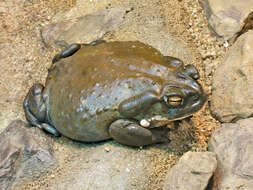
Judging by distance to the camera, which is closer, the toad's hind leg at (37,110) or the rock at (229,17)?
the toad's hind leg at (37,110)

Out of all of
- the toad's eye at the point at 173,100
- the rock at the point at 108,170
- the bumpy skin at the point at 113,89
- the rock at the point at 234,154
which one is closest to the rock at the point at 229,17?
the bumpy skin at the point at 113,89

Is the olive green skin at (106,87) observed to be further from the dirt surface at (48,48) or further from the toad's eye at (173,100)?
the dirt surface at (48,48)

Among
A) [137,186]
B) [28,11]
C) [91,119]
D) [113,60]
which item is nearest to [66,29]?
[28,11]

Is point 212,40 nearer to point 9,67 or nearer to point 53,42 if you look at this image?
point 53,42

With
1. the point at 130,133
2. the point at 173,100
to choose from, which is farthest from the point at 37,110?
the point at 173,100

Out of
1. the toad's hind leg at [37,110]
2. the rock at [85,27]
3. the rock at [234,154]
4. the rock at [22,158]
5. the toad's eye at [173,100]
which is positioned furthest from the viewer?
the rock at [85,27]

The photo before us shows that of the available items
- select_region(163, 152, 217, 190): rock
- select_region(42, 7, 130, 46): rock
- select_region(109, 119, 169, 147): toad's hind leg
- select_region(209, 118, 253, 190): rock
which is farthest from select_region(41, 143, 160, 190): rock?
select_region(42, 7, 130, 46): rock
